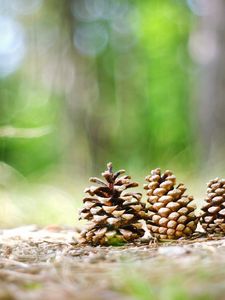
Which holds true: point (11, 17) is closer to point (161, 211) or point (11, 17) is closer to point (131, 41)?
point (131, 41)

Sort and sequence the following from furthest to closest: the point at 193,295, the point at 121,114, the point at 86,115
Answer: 1. the point at 121,114
2. the point at 86,115
3. the point at 193,295

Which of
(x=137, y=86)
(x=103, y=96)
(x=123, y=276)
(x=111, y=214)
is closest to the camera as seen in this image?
(x=123, y=276)

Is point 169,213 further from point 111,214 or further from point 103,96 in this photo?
point 103,96

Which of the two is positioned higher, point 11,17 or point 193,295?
point 11,17

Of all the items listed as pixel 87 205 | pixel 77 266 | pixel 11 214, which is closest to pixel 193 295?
pixel 77 266

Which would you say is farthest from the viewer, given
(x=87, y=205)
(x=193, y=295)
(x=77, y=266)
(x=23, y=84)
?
(x=23, y=84)

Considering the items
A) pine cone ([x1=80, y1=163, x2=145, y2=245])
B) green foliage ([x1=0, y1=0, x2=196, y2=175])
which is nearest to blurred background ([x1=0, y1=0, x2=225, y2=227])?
green foliage ([x1=0, y1=0, x2=196, y2=175])

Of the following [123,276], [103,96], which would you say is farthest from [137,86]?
[123,276]
